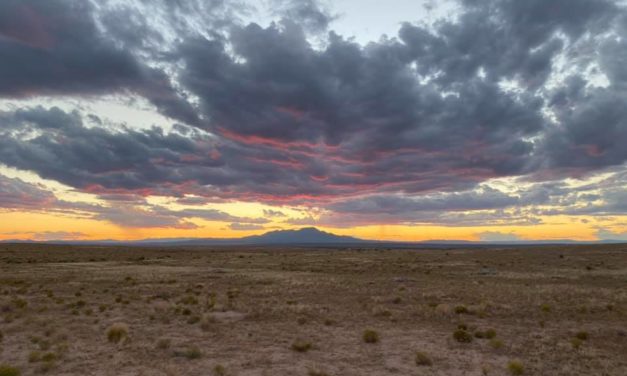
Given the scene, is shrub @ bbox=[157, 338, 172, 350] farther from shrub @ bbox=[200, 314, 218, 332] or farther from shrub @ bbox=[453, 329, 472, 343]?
shrub @ bbox=[453, 329, 472, 343]

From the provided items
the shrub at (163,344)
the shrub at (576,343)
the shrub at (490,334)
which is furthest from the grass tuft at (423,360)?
the shrub at (163,344)

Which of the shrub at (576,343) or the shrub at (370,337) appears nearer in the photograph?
the shrub at (576,343)

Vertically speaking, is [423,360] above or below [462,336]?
below

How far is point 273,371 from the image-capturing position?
13.4 meters

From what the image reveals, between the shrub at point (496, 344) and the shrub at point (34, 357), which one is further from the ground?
the shrub at point (34, 357)

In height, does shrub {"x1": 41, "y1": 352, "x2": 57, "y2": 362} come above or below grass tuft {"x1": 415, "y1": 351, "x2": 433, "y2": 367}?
above

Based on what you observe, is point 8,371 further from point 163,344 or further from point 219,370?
point 219,370

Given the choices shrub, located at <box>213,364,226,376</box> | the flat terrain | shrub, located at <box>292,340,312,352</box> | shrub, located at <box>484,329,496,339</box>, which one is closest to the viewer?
shrub, located at <box>213,364,226,376</box>

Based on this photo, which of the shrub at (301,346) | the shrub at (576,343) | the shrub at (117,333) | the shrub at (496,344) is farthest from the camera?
the shrub at (117,333)

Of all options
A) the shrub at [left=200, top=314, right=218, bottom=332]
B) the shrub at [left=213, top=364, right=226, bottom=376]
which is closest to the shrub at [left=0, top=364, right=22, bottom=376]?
the shrub at [left=213, top=364, right=226, bottom=376]

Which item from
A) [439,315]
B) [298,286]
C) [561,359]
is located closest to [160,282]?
[298,286]

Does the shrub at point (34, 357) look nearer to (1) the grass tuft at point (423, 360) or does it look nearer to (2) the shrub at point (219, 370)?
(2) the shrub at point (219, 370)

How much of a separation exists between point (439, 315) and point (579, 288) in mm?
16859

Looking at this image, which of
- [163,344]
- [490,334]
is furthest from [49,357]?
[490,334]
